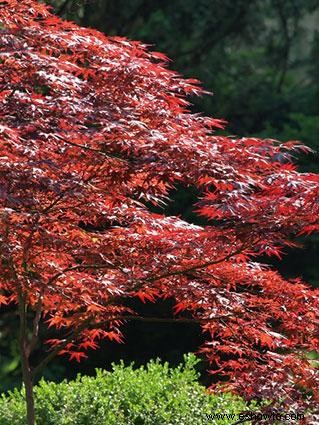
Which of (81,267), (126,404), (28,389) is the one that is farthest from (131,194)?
(126,404)

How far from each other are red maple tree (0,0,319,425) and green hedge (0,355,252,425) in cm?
101

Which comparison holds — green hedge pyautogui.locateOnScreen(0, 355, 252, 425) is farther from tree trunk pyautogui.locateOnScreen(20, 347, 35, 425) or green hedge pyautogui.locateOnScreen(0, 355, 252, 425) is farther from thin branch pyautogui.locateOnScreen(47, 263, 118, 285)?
thin branch pyautogui.locateOnScreen(47, 263, 118, 285)

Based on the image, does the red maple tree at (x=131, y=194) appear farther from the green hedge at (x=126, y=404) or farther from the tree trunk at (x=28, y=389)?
the green hedge at (x=126, y=404)

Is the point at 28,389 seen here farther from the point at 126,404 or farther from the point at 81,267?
the point at 126,404

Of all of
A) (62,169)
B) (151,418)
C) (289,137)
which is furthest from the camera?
(289,137)

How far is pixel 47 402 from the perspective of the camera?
250 inches

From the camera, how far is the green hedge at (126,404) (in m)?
6.09

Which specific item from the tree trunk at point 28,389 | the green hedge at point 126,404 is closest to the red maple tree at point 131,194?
the tree trunk at point 28,389

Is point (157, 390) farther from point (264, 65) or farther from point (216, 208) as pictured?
point (264, 65)

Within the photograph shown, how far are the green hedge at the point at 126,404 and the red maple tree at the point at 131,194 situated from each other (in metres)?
1.01

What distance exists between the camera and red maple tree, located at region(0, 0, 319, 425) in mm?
4016

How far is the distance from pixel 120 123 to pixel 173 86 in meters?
0.64

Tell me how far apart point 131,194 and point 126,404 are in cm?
223

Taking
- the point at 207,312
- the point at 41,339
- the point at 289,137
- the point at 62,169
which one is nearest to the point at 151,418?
the point at 207,312
